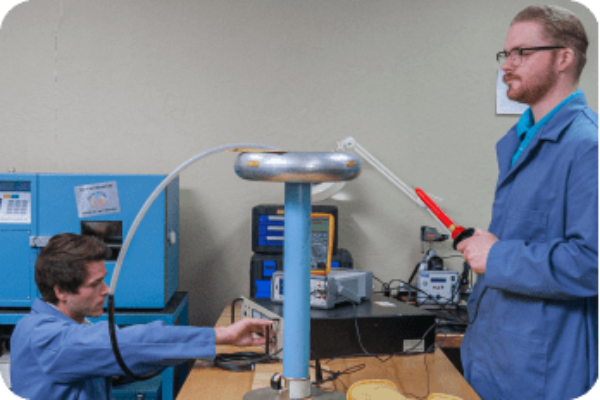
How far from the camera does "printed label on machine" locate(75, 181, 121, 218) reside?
7.67ft

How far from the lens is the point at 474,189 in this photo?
289 centimetres

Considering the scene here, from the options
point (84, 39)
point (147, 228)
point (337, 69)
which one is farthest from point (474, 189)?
point (84, 39)

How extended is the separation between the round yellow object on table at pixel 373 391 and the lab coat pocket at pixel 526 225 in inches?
18.4

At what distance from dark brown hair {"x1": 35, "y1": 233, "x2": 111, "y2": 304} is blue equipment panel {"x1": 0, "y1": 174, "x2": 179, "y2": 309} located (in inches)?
24.3

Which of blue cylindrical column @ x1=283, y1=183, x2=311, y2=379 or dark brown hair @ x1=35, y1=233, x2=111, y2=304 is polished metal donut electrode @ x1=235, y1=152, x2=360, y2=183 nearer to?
blue cylindrical column @ x1=283, y1=183, x2=311, y2=379

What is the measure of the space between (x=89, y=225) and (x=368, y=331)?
52.7 inches

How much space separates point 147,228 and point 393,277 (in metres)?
1.31

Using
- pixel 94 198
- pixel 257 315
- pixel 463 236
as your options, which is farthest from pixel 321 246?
pixel 94 198

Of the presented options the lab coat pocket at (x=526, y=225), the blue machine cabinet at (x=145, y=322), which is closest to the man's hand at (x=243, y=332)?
the lab coat pocket at (x=526, y=225)

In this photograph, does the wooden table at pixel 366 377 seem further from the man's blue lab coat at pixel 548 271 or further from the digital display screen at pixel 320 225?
the digital display screen at pixel 320 225

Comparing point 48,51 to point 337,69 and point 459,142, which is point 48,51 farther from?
point 459,142

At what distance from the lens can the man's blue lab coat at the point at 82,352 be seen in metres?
1.31

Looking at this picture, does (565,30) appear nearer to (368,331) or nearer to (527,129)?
(527,129)

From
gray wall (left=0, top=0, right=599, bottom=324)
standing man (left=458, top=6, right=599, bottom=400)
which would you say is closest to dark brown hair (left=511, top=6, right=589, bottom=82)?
standing man (left=458, top=6, right=599, bottom=400)
